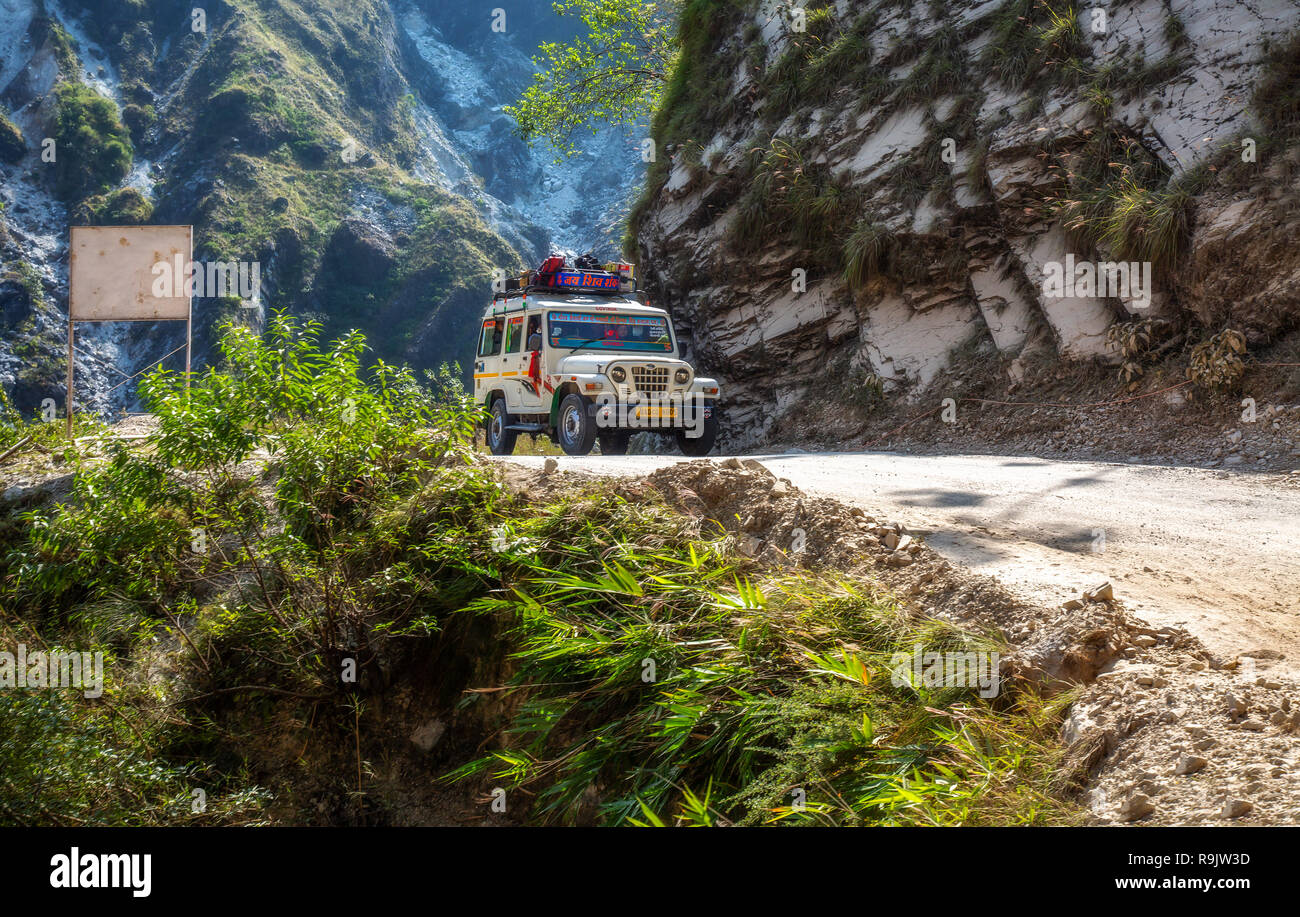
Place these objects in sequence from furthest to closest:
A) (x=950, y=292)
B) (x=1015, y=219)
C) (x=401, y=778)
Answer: (x=950, y=292) → (x=1015, y=219) → (x=401, y=778)

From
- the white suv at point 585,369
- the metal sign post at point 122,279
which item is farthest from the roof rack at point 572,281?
the metal sign post at point 122,279

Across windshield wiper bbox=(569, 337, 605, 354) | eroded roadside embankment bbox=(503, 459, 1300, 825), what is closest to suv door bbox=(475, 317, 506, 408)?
windshield wiper bbox=(569, 337, 605, 354)

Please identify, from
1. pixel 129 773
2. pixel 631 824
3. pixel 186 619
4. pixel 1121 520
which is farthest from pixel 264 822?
pixel 1121 520

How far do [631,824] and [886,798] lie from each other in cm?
105

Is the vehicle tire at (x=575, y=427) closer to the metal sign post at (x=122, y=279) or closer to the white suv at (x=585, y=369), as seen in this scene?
the white suv at (x=585, y=369)

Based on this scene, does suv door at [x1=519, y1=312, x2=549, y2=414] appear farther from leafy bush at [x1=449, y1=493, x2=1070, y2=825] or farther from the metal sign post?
leafy bush at [x1=449, y1=493, x2=1070, y2=825]

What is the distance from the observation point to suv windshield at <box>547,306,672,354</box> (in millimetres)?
12812

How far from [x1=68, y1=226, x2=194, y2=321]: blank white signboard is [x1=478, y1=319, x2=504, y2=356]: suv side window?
17.2 ft

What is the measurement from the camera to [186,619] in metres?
6.54

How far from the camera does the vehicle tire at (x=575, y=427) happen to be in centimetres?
1141

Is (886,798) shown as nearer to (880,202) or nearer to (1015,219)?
(1015,219)

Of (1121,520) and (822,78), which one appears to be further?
(822,78)

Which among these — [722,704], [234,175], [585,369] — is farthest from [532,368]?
[234,175]

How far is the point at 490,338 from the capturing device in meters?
14.6
